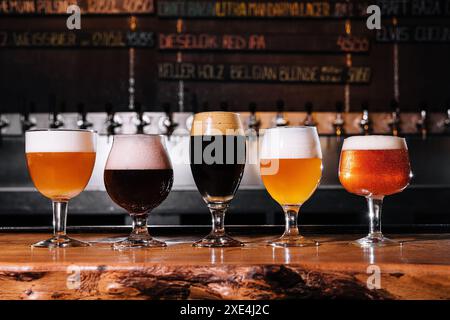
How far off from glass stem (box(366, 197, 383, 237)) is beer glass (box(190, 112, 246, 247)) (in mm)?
252

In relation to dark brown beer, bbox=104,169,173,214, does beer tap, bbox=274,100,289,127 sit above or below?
above

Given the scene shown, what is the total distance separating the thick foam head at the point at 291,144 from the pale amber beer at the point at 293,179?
0.04ft

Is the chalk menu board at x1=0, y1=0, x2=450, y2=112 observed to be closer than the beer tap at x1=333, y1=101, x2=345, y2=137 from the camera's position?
No

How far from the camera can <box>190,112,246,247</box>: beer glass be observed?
1.03 metres

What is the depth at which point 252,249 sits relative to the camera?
89 centimetres

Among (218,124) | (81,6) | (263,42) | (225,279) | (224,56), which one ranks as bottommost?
(225,279)

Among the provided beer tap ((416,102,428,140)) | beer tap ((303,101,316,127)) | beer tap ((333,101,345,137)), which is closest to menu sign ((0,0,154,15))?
beer tap ((303,101,316,127))

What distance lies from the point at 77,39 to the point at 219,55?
106 centimetres

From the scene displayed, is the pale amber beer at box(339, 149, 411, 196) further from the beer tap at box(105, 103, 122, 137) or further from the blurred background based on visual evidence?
the blurred background

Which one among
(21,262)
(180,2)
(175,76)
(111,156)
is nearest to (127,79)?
(175,76)

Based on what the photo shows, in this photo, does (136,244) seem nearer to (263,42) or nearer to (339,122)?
(339,122)

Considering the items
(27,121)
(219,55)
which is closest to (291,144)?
(27,121)

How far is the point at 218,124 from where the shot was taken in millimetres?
1038

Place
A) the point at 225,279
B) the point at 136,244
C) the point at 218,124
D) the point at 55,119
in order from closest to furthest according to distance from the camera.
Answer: the point at 225,279
the point at 136,244
the point at 218,124
the point at 55,119
